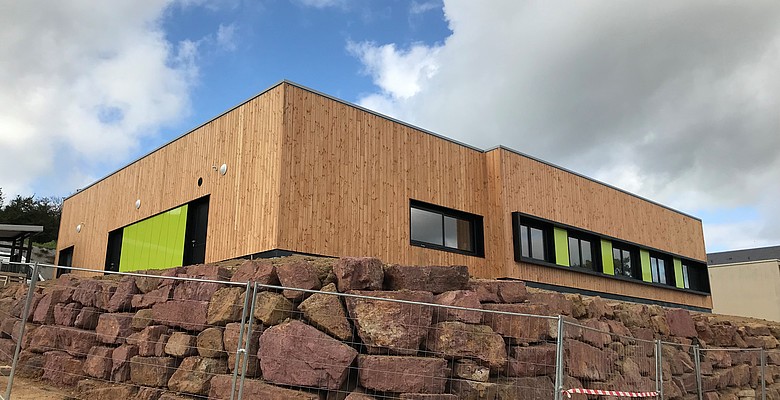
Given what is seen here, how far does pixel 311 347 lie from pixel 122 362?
3280mm

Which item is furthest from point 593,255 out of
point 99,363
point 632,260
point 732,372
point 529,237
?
point 99,363

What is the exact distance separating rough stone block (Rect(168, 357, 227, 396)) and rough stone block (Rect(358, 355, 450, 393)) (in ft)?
6.67

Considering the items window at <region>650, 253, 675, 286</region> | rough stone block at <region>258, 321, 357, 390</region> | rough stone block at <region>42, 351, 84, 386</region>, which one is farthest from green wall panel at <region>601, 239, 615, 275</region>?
rough stone block at <region>42, 351, 84, 386</region>

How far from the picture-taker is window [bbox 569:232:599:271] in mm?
18703

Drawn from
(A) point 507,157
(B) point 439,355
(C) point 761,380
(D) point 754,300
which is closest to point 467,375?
(B) point 439,355

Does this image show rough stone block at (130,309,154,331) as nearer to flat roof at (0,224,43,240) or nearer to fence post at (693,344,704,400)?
fence post at (693,344,704,400)

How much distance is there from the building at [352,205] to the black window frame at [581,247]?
0.16 feet

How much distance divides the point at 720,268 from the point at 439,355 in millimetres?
33786

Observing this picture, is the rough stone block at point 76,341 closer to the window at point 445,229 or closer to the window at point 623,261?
the window at point 445,229

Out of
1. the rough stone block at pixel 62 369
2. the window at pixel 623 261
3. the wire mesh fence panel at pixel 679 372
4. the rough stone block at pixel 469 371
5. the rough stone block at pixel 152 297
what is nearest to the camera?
the rough stone block at pixel 469 371

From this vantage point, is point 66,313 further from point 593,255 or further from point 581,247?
point 593,255

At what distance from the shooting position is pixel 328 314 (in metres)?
7.08

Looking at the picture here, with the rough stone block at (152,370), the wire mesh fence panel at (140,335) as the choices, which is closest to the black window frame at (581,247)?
the wire mesh fence panel at (140,335)

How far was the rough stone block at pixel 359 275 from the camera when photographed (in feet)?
24.7
